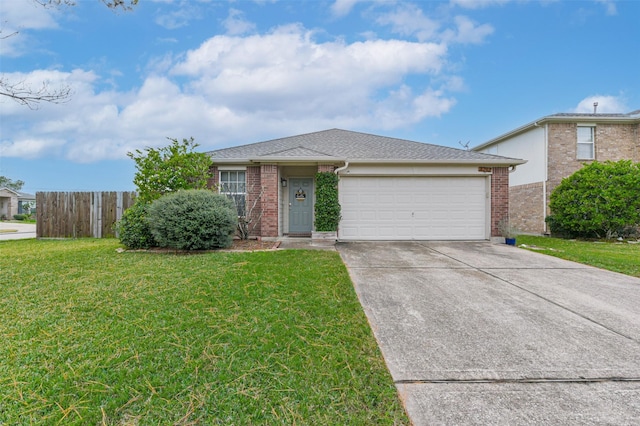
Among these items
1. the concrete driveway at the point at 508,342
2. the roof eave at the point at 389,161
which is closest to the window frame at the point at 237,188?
the roof eave at the point at 389,161

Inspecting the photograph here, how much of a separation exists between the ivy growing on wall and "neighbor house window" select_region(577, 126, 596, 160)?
38.5ft

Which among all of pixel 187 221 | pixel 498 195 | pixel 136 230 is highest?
pixel 498 195

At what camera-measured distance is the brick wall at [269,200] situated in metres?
9.31

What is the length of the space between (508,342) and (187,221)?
6.67 meters

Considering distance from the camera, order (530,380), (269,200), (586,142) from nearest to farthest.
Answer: (530,380) → (269,200) → (586,142)

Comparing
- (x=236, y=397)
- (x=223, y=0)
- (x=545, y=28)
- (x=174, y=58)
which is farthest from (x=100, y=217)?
(x=545, y=28)

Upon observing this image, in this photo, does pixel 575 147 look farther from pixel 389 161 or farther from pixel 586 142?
pixel 389 161

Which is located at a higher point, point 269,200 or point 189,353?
point 269,200

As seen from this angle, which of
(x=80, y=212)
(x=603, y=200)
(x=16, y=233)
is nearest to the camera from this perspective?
(x=603, y=200)

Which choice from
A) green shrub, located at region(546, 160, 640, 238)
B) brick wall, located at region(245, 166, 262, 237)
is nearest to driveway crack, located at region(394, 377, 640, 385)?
brick wall, located at region(245, 166, 262, 237)

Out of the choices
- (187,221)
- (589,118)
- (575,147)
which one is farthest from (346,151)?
(589,118)

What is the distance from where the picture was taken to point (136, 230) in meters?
7.62

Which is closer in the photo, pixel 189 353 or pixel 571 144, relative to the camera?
pixel 189 353

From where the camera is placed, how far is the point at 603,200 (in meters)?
10.5
